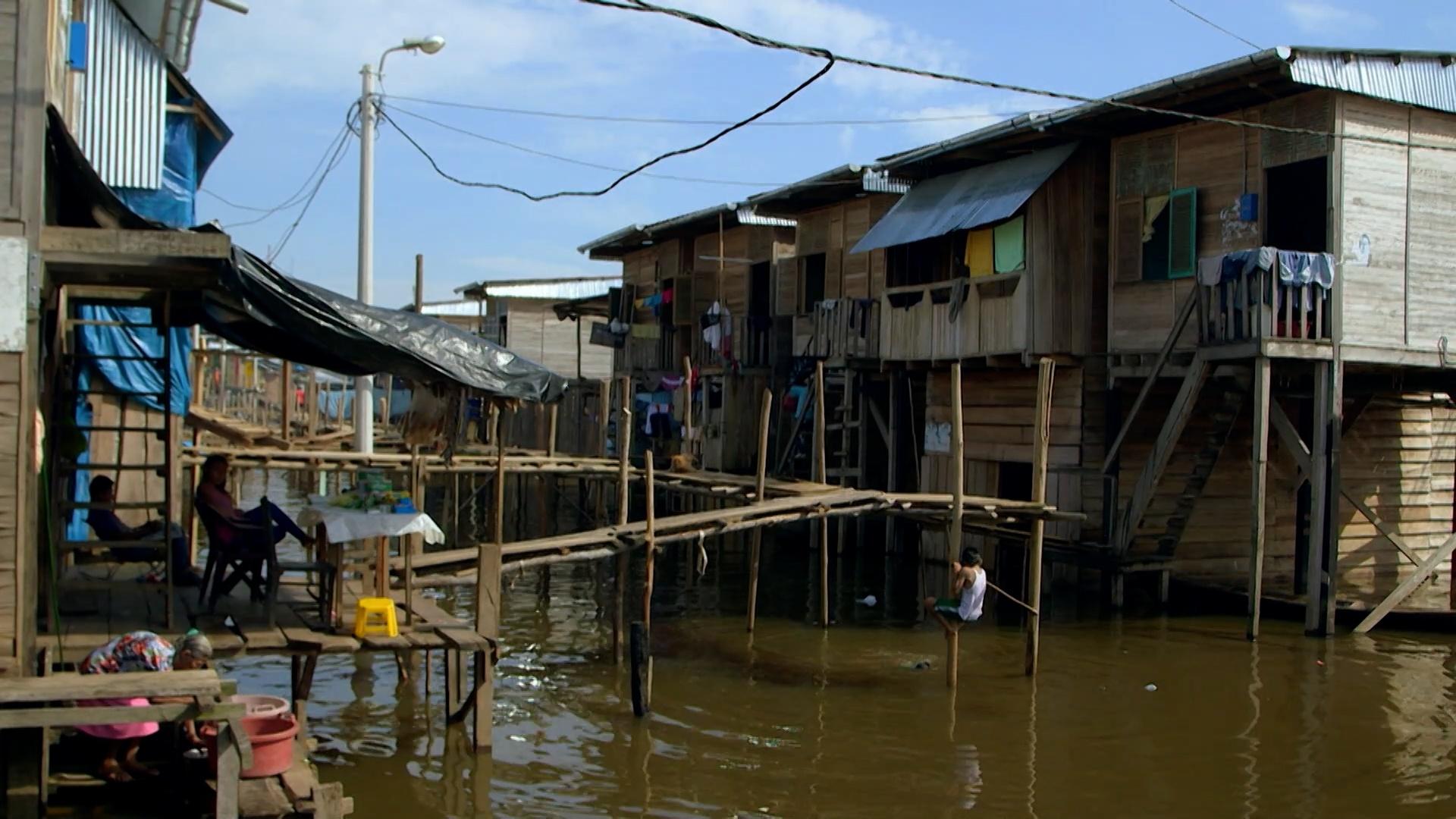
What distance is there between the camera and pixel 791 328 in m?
26.5

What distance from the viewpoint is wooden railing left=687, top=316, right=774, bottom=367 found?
1043 inches

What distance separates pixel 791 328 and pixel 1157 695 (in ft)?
46.4

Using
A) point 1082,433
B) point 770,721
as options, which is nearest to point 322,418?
point 1082,433

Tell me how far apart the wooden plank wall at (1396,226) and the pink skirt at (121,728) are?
14.0 metres

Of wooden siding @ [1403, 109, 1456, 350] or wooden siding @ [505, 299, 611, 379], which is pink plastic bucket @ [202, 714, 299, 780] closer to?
wooden siding @ [1403, 109, 1456, 350]

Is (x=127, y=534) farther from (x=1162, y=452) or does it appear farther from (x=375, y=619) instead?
(x=1162, y=452)

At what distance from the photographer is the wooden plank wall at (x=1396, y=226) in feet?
52.3

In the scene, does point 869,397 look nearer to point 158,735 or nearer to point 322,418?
point 158,735

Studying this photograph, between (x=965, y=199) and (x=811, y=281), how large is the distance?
6550 millimetres

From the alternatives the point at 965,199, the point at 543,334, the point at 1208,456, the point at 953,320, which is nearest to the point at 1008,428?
the point at 953,320

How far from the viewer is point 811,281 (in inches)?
1040

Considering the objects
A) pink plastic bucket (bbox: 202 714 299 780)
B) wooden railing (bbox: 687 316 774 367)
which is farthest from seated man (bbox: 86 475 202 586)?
wooden railing (bbox: 687 316 774 367)

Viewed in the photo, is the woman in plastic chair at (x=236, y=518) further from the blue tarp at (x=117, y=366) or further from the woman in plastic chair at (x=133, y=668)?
the blue tarp at (x=117, y=366)

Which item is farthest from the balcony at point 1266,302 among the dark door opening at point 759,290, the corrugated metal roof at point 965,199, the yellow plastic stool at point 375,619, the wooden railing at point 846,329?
the dark door opening at point 759,290
